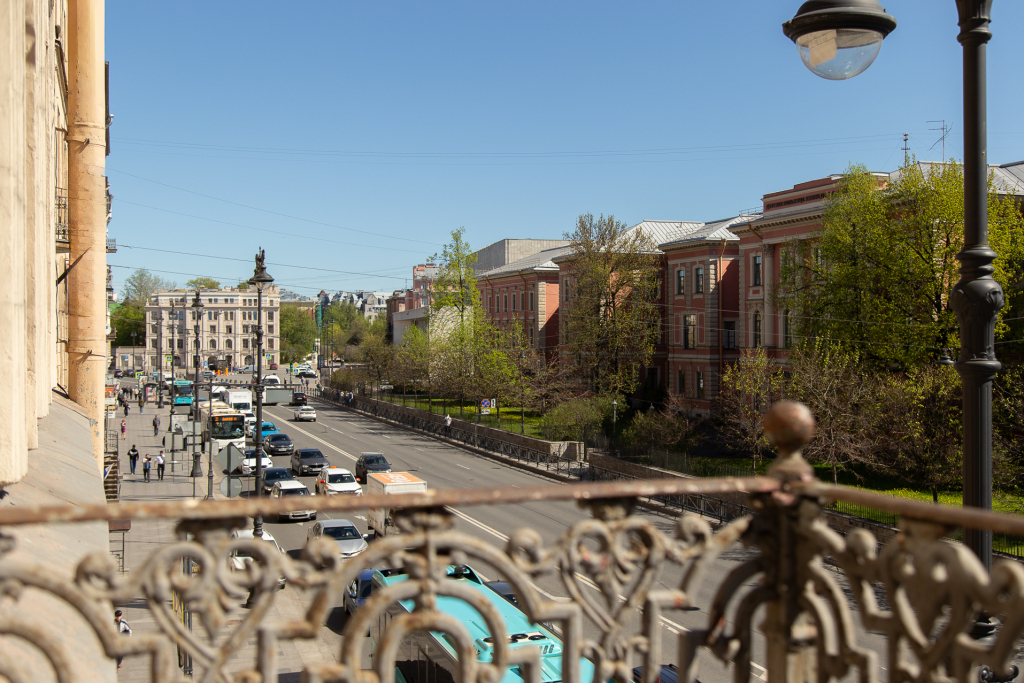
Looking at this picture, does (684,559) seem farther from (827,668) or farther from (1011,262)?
(1011,262)

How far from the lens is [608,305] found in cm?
4891

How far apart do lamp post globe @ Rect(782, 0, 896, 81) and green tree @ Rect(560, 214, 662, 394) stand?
41352mm

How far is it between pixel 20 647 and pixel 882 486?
97.4ft

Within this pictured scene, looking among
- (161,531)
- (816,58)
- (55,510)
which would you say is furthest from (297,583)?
(161,531)

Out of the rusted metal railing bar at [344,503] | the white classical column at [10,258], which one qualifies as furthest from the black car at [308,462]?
the rusted metal railing bar at [344,503]

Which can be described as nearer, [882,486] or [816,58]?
[816,58]

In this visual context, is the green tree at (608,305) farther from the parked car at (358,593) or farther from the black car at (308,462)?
the parked car at (358,593)

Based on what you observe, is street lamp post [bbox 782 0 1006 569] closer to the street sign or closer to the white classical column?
the white classical column

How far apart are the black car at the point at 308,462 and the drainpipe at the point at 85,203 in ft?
82.0

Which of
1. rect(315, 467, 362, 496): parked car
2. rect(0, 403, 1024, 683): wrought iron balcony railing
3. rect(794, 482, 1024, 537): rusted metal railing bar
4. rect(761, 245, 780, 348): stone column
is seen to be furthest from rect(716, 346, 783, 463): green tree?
rect(794, 482, 1024, 537): rusted metal railing bar

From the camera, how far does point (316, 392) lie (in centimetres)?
9106

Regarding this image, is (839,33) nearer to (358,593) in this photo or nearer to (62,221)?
(62,221)

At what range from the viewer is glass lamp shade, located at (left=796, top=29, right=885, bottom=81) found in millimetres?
5445

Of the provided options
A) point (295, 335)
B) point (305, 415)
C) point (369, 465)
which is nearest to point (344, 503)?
point (369, 465)
